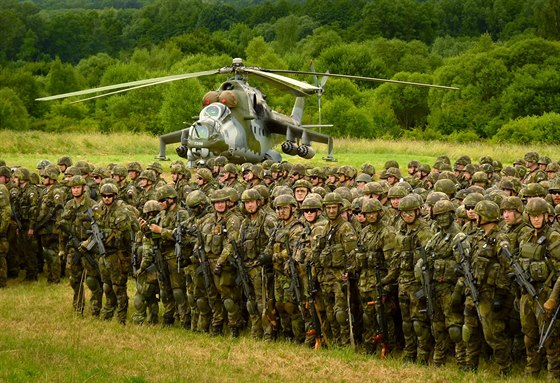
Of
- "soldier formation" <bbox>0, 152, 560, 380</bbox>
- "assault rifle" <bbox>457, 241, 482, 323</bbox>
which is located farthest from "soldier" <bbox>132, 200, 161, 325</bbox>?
"assault rifle" <bbox>457, 241, 482, 323</bbox>

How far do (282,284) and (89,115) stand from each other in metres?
67.6

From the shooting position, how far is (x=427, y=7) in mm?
122625

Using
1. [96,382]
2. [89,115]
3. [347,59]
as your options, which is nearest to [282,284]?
[96,382]

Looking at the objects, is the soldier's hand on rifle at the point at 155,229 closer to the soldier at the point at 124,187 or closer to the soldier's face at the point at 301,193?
the soldier's face at the point at 301,193

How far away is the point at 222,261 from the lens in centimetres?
1321

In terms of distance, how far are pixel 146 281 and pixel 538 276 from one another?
19.9 feet

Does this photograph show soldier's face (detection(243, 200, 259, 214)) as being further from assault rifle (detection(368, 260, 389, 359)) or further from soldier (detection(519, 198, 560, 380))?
soldier (detection(519, 198, 560, 380))

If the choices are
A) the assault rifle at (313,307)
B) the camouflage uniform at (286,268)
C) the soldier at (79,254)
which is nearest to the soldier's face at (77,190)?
the soldier at (79,254)

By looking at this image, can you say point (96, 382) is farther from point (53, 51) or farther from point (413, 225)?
point (53, 51)

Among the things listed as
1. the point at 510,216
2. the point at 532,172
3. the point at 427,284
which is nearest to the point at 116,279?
the point at 427,284

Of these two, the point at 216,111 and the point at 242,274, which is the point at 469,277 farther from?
the point at 216,111

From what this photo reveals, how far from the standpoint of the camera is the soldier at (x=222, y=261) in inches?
525

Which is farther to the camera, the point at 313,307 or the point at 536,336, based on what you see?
the point at 313,307

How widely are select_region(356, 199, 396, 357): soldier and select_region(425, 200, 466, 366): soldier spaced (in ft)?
2.23
